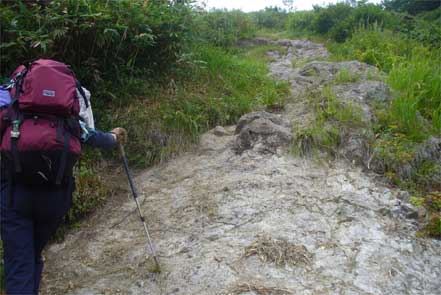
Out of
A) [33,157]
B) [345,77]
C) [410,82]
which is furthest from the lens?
[345,77]

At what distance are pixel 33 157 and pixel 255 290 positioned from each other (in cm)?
201

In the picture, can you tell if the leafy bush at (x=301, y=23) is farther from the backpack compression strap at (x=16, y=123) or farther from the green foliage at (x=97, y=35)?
the backpack compression strap at (x=16, y=123)

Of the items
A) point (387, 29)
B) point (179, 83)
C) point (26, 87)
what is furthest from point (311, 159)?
point (387, 29)

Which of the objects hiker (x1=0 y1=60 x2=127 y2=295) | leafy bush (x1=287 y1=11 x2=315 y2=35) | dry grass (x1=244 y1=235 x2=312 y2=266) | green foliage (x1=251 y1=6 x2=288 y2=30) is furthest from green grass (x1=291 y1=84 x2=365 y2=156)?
green foliage (x1=251 y1=6 x2=288 y2=30)

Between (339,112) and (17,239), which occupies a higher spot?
(339,112)

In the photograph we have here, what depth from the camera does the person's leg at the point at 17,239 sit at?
10.9ft

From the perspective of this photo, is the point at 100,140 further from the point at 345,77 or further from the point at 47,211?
the point at 345,77

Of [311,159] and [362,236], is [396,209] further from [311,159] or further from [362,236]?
[311,159]

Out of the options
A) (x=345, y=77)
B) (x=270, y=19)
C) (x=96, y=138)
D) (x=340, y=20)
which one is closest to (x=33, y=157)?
(x=96, y=138)

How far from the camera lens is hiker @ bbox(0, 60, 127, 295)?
316 centimetres

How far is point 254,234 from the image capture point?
4.49m

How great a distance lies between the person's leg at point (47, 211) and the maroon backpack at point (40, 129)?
0.14 m

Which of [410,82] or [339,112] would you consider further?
[410,82]

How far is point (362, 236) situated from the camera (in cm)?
446
